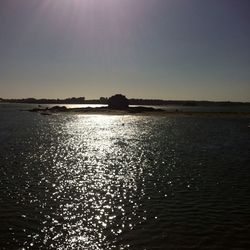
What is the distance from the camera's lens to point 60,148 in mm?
54875

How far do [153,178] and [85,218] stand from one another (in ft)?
40.4

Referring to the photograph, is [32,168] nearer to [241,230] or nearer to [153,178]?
[153,178]

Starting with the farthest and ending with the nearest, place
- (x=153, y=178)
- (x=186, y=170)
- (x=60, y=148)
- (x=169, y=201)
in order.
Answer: (x=60, y=148) → (x=186, y=170) → (x=153, y=178) → (x=169, y=201)

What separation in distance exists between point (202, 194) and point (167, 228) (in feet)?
25.5

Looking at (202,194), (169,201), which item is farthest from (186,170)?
(169,201)

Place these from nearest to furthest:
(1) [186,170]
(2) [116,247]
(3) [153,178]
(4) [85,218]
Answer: (2) [116,247], (4) [85,218], (3) [153,178], (1) [186,170]

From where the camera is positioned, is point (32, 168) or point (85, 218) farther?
point (32, 168)

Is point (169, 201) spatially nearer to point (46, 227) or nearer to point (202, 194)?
point (202, 194)

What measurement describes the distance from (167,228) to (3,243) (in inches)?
328

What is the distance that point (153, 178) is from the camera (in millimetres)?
33062

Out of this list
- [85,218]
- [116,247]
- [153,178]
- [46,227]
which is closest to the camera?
[116,247]

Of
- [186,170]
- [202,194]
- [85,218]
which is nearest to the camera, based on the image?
[85,218]

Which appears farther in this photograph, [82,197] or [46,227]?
[82,197]

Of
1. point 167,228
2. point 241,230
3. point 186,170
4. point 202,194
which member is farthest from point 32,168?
point 241,230
